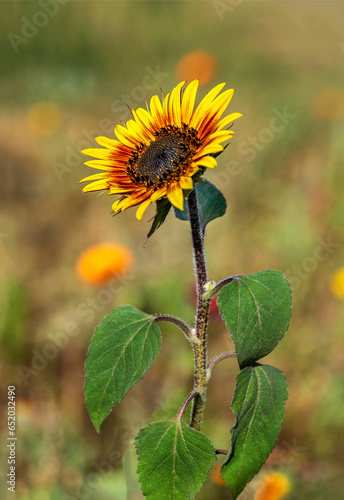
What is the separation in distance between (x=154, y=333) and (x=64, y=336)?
1.32 m

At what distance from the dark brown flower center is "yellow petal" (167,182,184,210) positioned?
0.25 feet

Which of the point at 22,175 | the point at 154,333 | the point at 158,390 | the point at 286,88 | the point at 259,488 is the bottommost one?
the point at 259,488

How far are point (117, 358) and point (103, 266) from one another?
4.07ft

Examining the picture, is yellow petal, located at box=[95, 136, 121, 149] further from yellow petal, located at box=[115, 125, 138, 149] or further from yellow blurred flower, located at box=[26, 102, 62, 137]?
yellow blurred flower, located at box=[26, 102, 62, 137]

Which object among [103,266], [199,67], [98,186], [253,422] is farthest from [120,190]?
[199,67]

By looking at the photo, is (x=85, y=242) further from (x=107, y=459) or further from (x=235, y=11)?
(x=235, y=11)

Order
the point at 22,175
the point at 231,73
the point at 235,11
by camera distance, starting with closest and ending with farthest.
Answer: the point at 22,175, the point at 231,73, the point at 235,11

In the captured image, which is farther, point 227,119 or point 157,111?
point 157,111

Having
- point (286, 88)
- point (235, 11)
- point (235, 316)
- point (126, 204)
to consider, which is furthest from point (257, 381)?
point (235, 11)

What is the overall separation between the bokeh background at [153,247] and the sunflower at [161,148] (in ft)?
1.65

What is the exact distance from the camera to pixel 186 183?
732mm

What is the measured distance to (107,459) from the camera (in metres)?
1.65

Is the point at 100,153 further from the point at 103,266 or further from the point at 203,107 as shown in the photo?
the point at 103,266

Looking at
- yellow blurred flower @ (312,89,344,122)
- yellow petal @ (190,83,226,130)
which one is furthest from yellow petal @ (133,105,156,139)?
yellow blurred flower @ (312,89,344,122)
